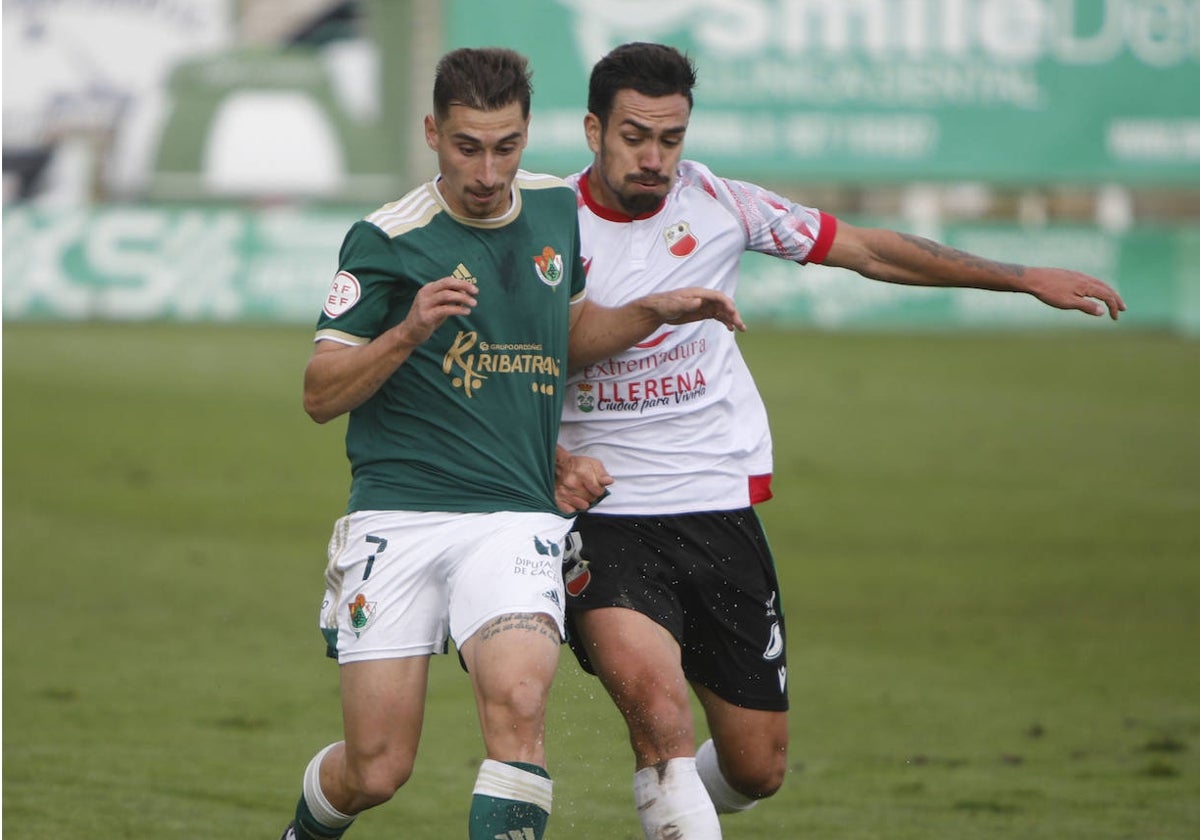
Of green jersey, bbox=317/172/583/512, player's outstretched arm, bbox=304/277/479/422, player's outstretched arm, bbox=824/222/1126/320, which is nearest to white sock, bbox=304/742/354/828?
green jersey, bbox=317/172/583/512

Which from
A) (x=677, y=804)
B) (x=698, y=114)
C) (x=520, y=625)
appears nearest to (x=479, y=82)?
(x=520, y=625)

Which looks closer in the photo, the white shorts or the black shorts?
the white shorts

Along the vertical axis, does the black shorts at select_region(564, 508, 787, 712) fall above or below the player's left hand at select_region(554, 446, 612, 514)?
below

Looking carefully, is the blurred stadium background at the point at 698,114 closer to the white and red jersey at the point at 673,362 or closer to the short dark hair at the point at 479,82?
the white and red jersey at the point at 673,362

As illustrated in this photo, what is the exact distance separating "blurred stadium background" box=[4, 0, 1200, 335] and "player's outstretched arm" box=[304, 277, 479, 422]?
2499 centimetres

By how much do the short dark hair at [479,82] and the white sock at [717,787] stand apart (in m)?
2.33

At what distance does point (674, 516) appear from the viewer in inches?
226

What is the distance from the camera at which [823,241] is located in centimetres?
577

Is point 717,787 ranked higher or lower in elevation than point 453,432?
lower

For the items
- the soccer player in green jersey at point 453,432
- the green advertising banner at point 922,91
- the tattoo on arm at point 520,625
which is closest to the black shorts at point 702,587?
the soccer player in green jersey at point 453,432

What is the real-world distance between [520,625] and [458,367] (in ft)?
2.45

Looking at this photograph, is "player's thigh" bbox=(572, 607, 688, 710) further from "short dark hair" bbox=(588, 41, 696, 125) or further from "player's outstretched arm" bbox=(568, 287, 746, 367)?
"short dark hair" bbox=(588, 41, 696, 125)

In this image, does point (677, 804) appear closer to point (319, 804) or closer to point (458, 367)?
point (319, 804)

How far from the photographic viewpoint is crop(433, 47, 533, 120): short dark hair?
5008mm
